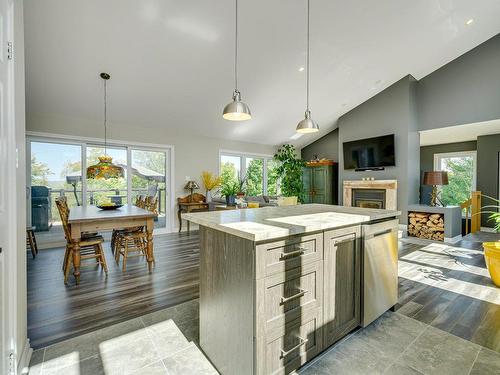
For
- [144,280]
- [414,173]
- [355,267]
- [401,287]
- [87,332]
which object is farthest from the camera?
[414,173]

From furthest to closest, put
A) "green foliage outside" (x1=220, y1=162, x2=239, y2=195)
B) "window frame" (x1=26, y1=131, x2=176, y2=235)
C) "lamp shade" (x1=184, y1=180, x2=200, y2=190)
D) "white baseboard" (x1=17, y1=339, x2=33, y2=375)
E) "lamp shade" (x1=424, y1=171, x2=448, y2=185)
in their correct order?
1. "green foliage outside" (x1=220, y1=162, x2=239, y2=195)
2. "lamp shade" (x1=184, y1=180, x2=200, y2=190)
3. "lamp shade" (x1=424, y1=171, x2=448, y2=185)
4. "window frame" (x1=26, y1=131, x2=176, y2=235)
5. "white baseboard" (x1=17, y1=339, x2=33, y2=375)

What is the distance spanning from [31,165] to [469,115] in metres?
8.62

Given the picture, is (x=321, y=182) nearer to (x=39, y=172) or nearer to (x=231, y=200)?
(x=231, y=200)

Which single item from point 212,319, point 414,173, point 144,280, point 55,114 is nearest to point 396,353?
point 212,319

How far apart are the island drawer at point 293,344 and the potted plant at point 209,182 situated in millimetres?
5134

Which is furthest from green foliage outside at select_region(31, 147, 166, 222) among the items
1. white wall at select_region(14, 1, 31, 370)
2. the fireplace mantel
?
the fireplace mantel

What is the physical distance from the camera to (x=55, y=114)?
183 inches

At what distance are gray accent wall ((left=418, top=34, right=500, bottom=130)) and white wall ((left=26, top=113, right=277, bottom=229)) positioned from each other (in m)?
4.31

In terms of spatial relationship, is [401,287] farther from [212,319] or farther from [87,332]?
[87,332]

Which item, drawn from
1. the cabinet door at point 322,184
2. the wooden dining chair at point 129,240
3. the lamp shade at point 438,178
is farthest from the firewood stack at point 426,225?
the wooden dining chair at point 129,240

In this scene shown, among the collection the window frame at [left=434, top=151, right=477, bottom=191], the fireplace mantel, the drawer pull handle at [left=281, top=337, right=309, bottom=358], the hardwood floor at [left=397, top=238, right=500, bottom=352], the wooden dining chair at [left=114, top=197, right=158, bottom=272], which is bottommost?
the hardwood floor at [left=397, top=238, right=500, bottom=352]

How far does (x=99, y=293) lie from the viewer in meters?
2.74

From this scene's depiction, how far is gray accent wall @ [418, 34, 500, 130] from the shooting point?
4973 millimetres

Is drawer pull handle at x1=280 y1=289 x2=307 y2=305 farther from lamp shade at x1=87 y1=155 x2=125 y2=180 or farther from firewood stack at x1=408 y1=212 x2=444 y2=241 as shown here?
firewood stack at x1=408 y1=212 x2=444 y2=241
